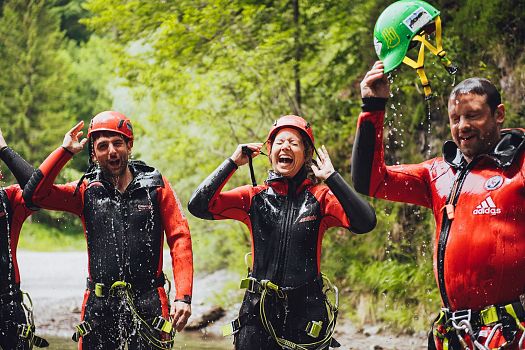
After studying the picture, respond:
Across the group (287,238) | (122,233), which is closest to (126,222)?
(122,233)

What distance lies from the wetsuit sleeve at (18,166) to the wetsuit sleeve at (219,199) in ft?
4.08

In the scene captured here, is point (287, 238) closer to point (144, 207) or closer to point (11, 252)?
point (144, 207)

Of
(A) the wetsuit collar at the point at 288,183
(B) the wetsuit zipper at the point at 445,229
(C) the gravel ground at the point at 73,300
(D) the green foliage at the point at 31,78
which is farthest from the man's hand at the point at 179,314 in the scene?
(D) the green foliage at the point at 31,78

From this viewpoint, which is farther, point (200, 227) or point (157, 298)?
point (200, 227)

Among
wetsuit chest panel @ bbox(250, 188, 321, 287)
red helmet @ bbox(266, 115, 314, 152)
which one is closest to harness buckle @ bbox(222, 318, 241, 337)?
wetsuit chest panel @ bbox(250, 188, 321, 287)

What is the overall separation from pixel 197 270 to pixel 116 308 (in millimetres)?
13954

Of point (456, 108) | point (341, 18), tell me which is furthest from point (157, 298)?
point (341, 18)

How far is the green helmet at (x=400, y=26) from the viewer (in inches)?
173

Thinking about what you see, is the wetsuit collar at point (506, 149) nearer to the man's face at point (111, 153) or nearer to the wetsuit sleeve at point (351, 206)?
the wetsuit sleeve at point (351, 206)

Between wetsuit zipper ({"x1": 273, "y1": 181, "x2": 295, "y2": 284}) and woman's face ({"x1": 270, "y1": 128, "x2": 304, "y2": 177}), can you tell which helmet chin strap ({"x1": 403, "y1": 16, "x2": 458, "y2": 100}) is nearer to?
woman's face ({"x1": 270, "y1": 128, "x2": 304, "y2": 177})

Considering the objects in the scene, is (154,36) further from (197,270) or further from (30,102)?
(30,102)

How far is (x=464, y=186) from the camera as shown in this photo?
14.2ft

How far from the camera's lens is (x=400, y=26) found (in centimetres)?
443

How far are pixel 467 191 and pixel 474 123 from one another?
0.34 metres
